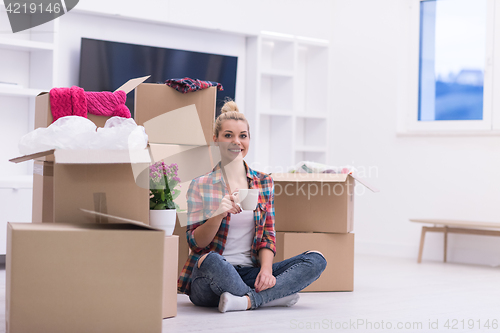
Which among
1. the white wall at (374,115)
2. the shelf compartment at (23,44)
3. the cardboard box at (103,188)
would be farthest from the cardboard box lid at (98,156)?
the white wall at (374,115)

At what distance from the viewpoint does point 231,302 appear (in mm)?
2156

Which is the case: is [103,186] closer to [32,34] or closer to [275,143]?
[32,34]

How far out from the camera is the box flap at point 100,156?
5.10 feet

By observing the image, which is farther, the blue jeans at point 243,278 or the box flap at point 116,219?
the blue jeans at point 243,278

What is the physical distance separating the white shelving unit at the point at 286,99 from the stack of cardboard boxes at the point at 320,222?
59.1 inches

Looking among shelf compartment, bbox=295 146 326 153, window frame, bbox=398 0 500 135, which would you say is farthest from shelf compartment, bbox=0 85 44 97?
window frame, bbox=398 0 500 135

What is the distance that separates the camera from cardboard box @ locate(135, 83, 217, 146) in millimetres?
2691

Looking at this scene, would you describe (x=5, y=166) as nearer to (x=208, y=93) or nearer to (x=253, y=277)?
(x=208, y=93)

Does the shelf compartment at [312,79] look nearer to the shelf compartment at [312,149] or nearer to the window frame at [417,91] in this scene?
the shelf compartment at [312,149]

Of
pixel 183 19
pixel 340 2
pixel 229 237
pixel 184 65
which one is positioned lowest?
pixel 229 237

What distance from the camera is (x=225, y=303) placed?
2141 millimetres

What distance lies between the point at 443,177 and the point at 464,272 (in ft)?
2.82

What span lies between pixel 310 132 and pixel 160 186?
3023 millimetres

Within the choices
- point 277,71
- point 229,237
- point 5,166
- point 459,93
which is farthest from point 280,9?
point 229,237
